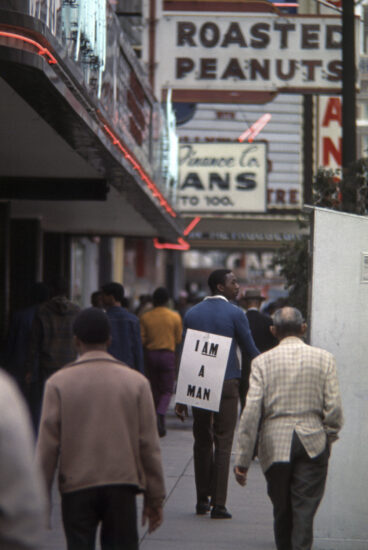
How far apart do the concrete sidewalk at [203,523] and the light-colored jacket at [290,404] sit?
56.4 inches

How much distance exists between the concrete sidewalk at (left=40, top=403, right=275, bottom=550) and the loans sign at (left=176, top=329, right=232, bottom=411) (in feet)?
2.81

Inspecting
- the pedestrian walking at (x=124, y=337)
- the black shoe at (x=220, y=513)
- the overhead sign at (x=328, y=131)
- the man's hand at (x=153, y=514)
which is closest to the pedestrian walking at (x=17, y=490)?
the man's hand at (x=153, y=514)

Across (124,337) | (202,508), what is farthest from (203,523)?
(124,337)

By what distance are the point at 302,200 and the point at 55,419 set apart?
22.9 metres

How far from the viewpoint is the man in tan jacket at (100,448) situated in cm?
446

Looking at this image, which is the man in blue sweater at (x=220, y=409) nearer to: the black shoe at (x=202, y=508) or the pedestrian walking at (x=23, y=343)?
the black shoe at (x=202, y=508)

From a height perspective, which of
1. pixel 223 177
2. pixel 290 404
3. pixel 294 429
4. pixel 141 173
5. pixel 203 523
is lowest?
pixel 203 523

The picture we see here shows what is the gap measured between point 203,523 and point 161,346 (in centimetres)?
511

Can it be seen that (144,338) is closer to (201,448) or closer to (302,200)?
(201,448)

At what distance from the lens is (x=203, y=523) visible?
7.51m

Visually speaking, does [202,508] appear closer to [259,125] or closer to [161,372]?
[161,372]

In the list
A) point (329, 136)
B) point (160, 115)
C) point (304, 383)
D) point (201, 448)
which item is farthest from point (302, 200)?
point (304, 383)

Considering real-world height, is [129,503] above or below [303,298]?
below

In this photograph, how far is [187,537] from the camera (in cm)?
707
